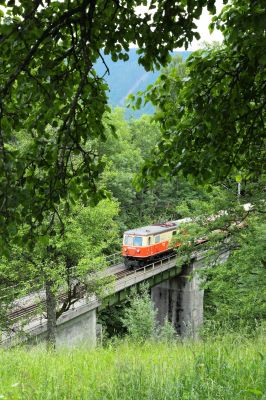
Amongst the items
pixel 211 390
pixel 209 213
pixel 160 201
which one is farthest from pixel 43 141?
pixel 160 201

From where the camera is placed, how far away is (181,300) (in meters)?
32.2

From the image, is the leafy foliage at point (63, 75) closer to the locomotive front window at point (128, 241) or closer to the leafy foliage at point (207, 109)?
the leafy foliage at point (207, 109)

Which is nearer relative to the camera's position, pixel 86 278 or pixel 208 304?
pixel 86 278

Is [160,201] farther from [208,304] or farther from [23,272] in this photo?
[23,272]

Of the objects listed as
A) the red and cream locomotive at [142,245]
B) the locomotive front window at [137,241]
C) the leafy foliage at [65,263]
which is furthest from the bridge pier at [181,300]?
the leafy foliage at [65,263]

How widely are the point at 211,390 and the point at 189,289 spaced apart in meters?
29.5

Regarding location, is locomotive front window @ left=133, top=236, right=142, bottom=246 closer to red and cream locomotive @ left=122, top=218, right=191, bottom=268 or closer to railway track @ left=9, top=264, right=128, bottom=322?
red and cream locomotive @ left=122, top=218, right=191, bottom=268

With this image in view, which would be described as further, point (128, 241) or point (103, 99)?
point (128, 241)

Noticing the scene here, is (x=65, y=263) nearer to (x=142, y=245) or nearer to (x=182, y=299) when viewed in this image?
Result: (x=142, y=245)

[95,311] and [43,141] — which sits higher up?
[43,141]

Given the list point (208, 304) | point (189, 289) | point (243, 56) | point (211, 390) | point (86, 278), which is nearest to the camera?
point (211, 390)

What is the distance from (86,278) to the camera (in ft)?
61.7

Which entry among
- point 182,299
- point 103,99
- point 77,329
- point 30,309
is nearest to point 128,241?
point 77,329

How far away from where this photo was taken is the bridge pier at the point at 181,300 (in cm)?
3172
